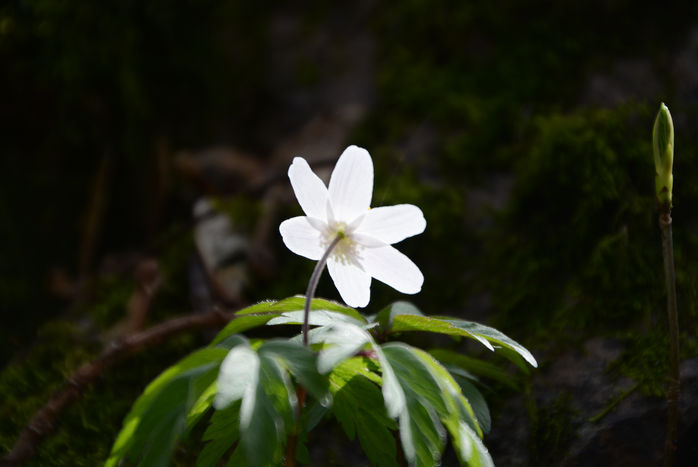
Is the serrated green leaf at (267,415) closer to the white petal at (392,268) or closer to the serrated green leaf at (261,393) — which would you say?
the serrated green leaf at (261,393)

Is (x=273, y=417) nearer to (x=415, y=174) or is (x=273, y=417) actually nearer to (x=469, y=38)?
(x=415, y=174)

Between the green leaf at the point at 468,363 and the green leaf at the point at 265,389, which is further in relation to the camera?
the green leaf at the point at 468,363

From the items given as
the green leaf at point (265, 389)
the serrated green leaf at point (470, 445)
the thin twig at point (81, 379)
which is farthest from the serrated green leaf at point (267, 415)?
the thin twig at point (81, 379)

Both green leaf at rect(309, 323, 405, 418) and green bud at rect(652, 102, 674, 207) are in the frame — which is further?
green bud at rect(652, 102, 674, 207)

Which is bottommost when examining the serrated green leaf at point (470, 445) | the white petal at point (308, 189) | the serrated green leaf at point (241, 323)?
the serrated green leaf at point (470, 445)

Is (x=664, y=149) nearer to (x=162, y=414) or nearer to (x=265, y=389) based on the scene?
(x=265, y=389)

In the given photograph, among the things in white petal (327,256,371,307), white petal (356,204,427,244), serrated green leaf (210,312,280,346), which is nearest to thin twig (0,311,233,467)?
serrated green leaf (210,312,280,346)

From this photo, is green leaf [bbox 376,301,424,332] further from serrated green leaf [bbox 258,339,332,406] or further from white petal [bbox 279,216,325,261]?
serrated green leaf [bbox 258,339,332,406]
